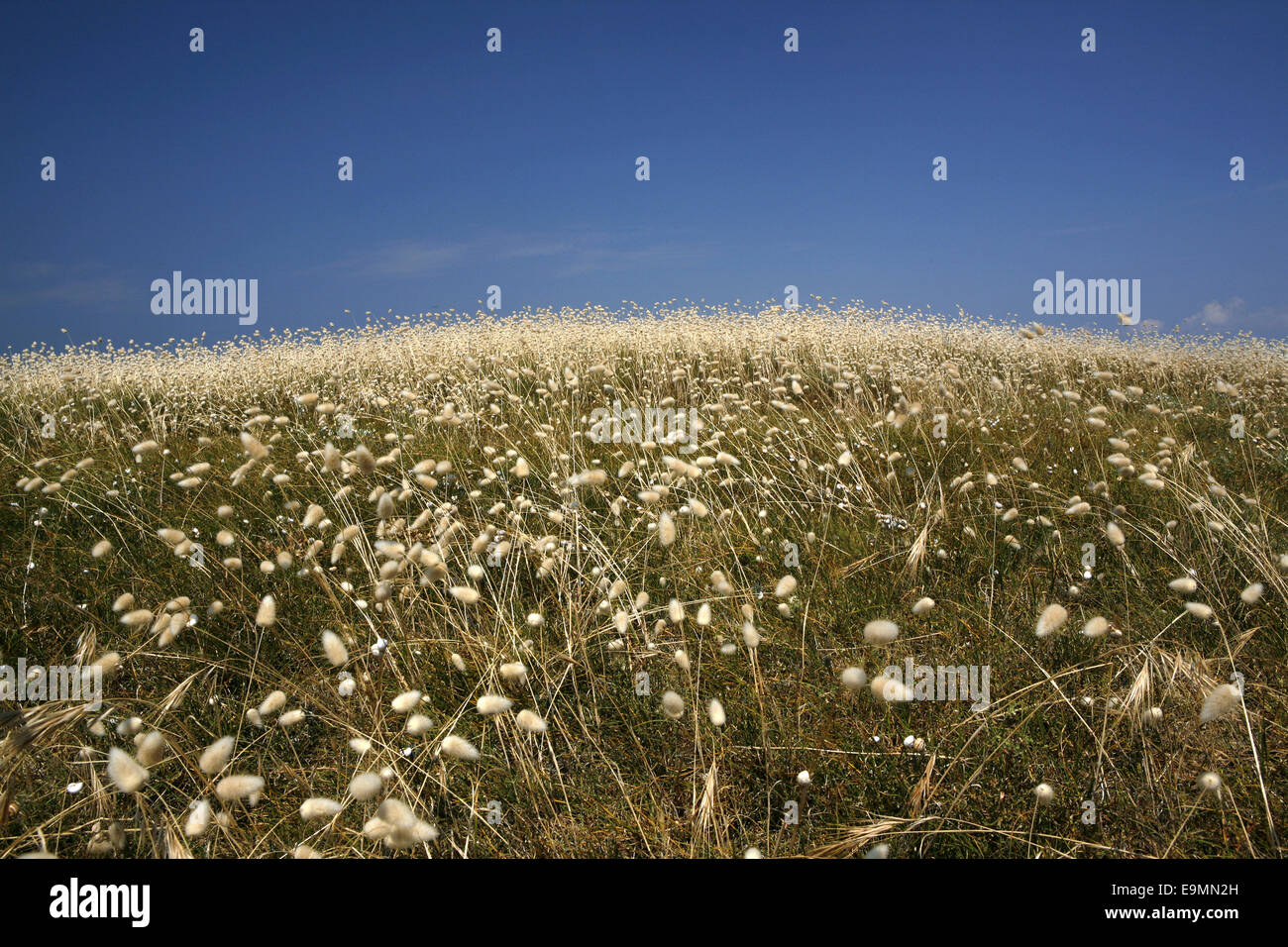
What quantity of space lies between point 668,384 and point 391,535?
14.4ft

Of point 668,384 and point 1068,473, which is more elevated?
point 668,384

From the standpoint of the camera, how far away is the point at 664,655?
8.63ft

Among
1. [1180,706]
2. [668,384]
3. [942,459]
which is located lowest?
[1180,706]

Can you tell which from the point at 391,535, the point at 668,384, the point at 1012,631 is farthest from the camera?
the point at 668,384

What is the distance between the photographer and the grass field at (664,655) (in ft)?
6.37

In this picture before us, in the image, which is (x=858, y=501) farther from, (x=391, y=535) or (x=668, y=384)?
(x=668, y=384)

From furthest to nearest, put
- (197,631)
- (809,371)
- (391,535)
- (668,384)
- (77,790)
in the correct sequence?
1. (809,371)
2. (668,384)
3. (391,535)
4. (197,631)
5. (77,790)

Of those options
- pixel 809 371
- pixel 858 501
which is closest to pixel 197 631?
pixel 858 501

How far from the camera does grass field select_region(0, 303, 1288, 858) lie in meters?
1.94

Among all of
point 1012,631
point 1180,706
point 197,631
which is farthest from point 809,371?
point 197,631
